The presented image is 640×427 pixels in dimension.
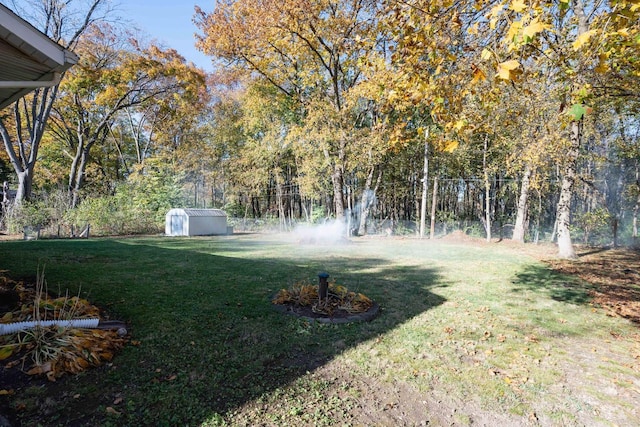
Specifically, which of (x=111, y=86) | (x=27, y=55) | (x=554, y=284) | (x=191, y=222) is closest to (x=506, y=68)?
(x=27, y=55)

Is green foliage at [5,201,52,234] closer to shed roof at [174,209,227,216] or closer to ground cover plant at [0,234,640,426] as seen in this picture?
shed roof at [174,209,227,216]

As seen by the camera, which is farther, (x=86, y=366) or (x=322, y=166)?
(x=322, y=166)

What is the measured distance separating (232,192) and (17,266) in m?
21.3

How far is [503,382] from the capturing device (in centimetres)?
288

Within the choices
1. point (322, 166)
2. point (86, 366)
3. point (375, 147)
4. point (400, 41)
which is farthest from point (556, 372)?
point (322, 166)

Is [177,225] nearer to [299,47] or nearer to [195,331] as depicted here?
[299,47]

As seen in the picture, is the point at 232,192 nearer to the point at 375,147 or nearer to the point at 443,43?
the point at 375,147

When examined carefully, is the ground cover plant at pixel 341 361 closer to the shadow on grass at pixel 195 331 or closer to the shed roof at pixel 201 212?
the shadow on grass at pixel 195 331

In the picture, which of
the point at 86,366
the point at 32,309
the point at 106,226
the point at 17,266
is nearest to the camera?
the point at 86,366

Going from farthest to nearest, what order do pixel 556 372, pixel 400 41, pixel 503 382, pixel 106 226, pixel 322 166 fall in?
pixel 322 166 < pixel 106 226 < pixel 400 41 < pixel 556 372 < pixel 503 382

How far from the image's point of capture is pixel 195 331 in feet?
11.8

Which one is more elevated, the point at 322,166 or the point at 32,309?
the point at 322,166

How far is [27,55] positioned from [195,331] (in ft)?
11.1

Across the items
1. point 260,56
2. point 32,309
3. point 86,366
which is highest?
point 260,56
